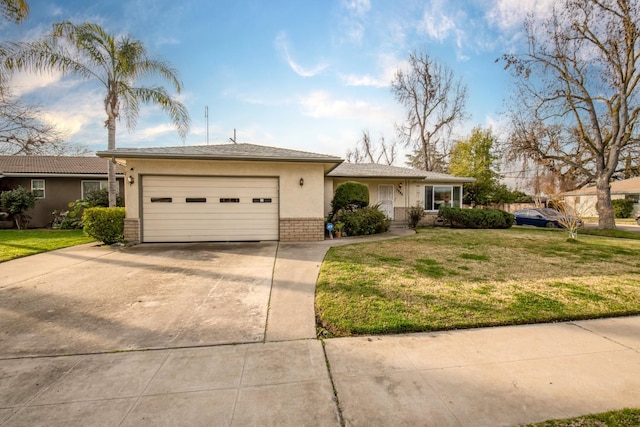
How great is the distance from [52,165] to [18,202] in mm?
3443

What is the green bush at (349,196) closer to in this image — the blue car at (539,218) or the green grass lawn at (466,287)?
the green grass lawn at (466,287)

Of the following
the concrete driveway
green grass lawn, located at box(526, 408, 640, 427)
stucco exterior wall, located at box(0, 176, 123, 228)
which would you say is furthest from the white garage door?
stucco exterior wall, located at box(0, 176, 123, 228)

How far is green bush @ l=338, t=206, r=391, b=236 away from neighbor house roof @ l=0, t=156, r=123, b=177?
1381cm

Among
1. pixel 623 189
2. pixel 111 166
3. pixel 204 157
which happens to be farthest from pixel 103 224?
pixel 623 189

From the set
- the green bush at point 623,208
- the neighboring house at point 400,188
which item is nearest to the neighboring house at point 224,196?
the neighboring house at point 400,188

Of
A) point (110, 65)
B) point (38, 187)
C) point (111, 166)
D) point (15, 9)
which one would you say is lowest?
point (38, 187)

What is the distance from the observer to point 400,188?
15.8 metres

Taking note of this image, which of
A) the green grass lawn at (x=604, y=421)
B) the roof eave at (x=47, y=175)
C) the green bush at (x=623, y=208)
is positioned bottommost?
the green grass lawn at (x=604, y=421)

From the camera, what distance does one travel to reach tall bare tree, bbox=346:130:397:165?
3719cm

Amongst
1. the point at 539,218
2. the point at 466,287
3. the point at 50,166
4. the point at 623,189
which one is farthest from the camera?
the point at 623,189

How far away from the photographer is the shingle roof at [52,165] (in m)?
14.9

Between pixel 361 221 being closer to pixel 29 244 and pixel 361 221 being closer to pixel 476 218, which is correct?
pixel 476 218

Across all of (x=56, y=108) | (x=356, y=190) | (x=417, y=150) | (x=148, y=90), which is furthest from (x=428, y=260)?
(x=417, y=150)

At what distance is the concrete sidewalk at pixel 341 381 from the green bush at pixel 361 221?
785 cm
